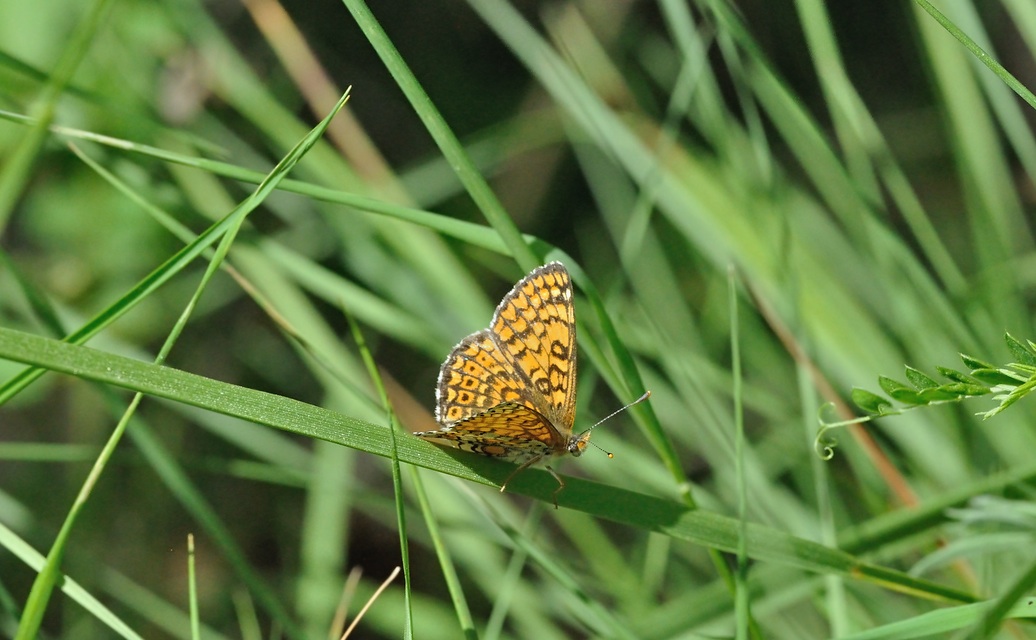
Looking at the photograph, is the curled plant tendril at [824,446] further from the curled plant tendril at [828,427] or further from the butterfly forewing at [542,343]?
the butterfly forewing at [542,343]

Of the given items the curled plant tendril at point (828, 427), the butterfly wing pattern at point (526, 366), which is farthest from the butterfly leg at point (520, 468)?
the curled plant tendril at point (828, 427)

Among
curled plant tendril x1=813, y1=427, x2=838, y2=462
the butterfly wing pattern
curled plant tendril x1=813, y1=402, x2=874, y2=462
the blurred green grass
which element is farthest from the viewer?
the blurred green grass

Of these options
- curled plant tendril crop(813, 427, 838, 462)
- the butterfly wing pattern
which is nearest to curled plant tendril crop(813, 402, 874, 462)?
curled plant tendril crop(813, 427, 838, 462)

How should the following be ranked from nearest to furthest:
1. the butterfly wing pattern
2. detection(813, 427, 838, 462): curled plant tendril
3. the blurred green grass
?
detection(813, 427, 838, 462): curled plant tendril, the butterfly wing pattern, the blurred green grass

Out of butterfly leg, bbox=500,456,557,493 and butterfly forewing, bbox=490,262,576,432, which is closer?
butterfly leg, bbox=500,456,557,493

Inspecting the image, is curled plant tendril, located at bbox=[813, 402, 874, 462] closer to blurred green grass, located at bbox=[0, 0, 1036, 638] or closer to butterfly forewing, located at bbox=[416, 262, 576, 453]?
blurred green grass, located at bbox=[0, 0, 1036, 638]

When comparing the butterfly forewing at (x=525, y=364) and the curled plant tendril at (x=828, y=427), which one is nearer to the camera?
the curled plant tendril at (x=828, y=427)
